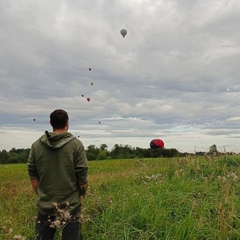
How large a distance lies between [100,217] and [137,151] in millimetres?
64415

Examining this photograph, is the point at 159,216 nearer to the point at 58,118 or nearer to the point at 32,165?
the point at 32,165

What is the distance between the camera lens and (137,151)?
70438 mm

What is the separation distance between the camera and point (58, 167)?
14.9 ft

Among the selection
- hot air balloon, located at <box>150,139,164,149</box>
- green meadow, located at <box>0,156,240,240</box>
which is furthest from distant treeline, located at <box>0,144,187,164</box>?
green meadow, located at <box>0,156,240,240</box>

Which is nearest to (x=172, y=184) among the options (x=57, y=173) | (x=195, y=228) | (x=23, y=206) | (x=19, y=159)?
(x=195, y=228)

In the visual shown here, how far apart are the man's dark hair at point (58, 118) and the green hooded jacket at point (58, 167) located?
Answer: 13 cm

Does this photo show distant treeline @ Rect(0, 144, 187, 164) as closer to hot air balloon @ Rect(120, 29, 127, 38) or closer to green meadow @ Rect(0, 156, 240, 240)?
hot air balloon @ Rect(120, 29, 127, 38)

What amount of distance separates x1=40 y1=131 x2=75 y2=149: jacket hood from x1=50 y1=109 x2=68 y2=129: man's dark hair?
12 centimetres

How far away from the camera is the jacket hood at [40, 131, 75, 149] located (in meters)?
4.49

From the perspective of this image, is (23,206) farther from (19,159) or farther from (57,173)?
(19,159)

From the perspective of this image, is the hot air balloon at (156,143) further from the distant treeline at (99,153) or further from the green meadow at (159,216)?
the distant treeline at (99,153)

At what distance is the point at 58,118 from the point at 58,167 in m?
0.67

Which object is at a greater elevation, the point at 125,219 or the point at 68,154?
the point at 68,154

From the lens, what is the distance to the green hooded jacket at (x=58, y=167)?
454 cm
